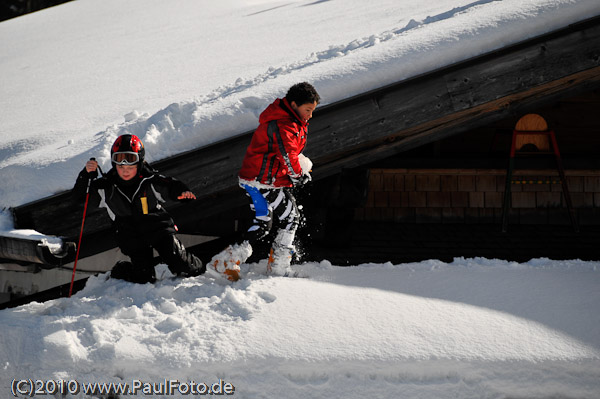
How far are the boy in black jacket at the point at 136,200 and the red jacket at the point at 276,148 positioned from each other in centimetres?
48

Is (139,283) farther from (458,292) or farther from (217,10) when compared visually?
(217,10)

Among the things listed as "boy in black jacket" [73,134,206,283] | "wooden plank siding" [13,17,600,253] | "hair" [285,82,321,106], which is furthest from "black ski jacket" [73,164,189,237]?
"hair" [285,82,321,106]

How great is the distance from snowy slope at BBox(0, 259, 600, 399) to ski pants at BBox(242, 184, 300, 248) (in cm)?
34

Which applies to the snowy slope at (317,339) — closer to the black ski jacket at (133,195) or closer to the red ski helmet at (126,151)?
the black ski jacket at (133,195)

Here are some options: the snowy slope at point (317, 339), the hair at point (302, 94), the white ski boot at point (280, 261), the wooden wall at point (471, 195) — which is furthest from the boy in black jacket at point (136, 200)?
the wooden wall at point (471, 195)

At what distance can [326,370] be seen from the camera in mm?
2734

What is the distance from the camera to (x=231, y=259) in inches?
137

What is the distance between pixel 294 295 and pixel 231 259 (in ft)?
1.66

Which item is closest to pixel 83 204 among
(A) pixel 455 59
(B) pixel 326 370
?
(B) pixel 326 370

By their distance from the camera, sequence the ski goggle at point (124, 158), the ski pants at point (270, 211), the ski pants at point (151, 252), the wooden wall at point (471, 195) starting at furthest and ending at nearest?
the wooden wall at point (471, 195), the ski pants at point (270, 211), the ski pants at point (151, 252), the ski goggle at point (124, 158)

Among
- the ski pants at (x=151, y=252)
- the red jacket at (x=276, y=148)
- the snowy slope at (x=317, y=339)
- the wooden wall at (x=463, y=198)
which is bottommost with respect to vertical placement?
the snowy slope at (x=317, y=339)

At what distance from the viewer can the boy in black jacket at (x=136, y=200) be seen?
3273mm

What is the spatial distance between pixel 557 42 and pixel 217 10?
263 inches

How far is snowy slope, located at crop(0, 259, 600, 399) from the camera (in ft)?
8.85
